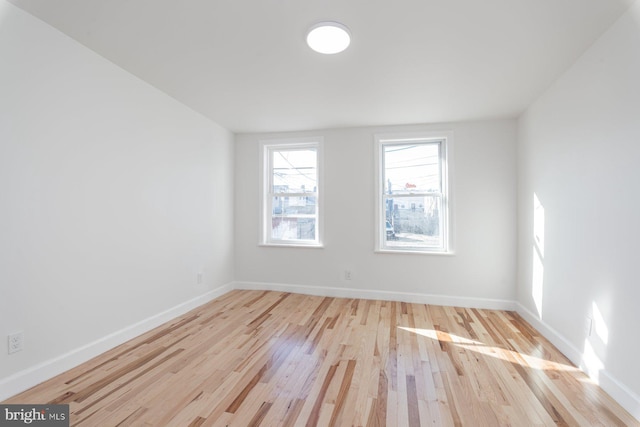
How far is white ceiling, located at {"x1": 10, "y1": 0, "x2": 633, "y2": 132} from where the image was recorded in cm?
173

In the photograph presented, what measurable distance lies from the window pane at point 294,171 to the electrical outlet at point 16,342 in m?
3.09

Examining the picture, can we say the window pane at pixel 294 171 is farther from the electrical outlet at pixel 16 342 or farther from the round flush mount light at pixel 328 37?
the electrical outlet at pixel 16 342

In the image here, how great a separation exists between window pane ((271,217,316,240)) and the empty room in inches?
34.4

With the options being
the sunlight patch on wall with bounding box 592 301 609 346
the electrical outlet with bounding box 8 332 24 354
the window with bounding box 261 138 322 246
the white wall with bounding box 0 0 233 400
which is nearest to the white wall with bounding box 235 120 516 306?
the window with bounding box 261 138 322 246

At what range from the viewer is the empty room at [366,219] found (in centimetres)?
174

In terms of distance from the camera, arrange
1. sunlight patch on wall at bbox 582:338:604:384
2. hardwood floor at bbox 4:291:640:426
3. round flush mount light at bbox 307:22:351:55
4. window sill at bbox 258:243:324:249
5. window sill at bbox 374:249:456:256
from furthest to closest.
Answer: window sill at bbox 258:243:324:249, window sill at bbox 374:249:456:256, sunlight patch on wall at bbox 582:338:604:384, round flush mount light at bbox 307:22:351:55, hardwood floor at bbox 4:291:640:426

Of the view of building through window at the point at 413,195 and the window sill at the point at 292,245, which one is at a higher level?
Result: the view of building through window at the point at 413,195

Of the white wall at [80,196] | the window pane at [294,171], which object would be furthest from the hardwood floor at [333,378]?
the window pane at [294,171]

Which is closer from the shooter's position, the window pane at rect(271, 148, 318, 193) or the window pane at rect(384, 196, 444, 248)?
the window pane at rect(384, 196, 444, 248)

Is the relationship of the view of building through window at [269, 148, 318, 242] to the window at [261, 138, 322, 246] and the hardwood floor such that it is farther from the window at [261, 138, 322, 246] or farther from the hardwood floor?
the hardwood floor

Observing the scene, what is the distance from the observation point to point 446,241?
3.78m

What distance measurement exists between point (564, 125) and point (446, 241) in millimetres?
1794

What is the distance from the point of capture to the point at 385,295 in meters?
3.87

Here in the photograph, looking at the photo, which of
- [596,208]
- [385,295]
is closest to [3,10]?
[596,208]
